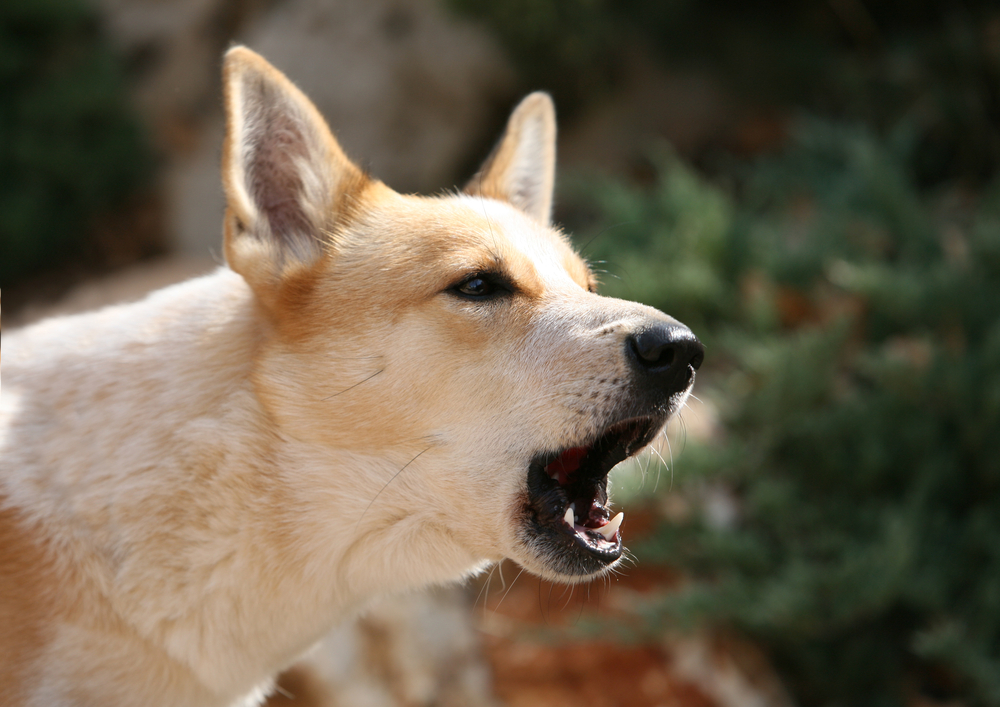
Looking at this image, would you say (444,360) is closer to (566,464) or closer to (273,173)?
(566,464)

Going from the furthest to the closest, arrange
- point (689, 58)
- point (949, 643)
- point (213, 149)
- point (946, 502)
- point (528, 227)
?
1. point (689, 58)
2. point (213, 149)
3. point (946, 502)
4. point (949, 643)
5. point (528, 227)

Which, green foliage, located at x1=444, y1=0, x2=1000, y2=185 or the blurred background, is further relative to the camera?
green foliage, located at x1=444, y1=0, x2=1000, y2=185

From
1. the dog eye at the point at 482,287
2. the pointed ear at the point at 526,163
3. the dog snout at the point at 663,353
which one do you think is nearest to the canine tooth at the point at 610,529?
the dog snout at the point at 663,353

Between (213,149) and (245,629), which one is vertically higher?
(245,629)

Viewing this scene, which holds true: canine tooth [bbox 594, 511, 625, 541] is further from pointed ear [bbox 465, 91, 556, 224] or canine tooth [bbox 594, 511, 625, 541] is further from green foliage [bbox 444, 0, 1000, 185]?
green foliage [bbox 444, 0, 1000, 185]

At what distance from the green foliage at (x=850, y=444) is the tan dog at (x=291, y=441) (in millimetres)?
1987

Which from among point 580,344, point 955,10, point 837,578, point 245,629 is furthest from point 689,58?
point 245,629

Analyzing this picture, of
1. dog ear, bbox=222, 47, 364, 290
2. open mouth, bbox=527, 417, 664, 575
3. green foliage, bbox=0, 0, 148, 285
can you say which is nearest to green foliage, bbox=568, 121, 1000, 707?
open mouth, bbox=527, 417, 664, 575

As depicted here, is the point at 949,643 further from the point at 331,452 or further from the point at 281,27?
the point at 281,27

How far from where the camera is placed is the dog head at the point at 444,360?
7.02ft

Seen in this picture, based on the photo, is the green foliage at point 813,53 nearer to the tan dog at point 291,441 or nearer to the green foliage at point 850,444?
the green foliage at point 850,444

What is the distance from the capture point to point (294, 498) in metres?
2.25

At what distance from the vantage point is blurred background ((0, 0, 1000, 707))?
12.8 ft

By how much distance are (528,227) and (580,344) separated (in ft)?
1.94
